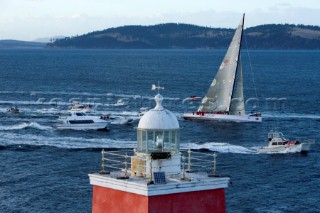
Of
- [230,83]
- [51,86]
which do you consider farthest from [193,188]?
[51,86]

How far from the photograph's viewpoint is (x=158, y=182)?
1692 cm

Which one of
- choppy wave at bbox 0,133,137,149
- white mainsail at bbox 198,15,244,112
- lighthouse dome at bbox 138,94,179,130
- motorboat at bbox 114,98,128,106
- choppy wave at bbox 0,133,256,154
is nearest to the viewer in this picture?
lighthouse dome at bbox 138,94,179,130

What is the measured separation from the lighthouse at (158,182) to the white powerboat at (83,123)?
6834 cm

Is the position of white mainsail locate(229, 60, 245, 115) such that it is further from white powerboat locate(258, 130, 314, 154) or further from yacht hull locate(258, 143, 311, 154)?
yacht hull locate(258, 143, 311, 154)

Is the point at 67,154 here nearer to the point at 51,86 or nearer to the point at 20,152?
the point at 20,152

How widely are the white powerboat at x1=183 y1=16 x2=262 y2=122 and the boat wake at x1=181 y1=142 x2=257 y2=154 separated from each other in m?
21.6

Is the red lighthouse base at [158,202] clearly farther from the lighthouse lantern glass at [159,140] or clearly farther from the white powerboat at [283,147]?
the white powerboat at [283,147]

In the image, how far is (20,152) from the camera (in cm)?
6944

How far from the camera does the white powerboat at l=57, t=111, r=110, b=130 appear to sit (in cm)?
8638

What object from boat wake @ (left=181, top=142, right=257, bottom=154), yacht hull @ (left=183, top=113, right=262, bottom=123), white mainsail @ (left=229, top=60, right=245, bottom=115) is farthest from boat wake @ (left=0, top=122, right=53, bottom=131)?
white mainsail @ (left=229, top=60, right=245, bottom=115)

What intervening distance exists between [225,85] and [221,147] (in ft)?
96.8

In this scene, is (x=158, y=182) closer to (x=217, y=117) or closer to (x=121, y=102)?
(x=217, y=117)

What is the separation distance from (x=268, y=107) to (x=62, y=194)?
64.7 m

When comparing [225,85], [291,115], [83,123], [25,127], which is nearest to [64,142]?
[83,123]
